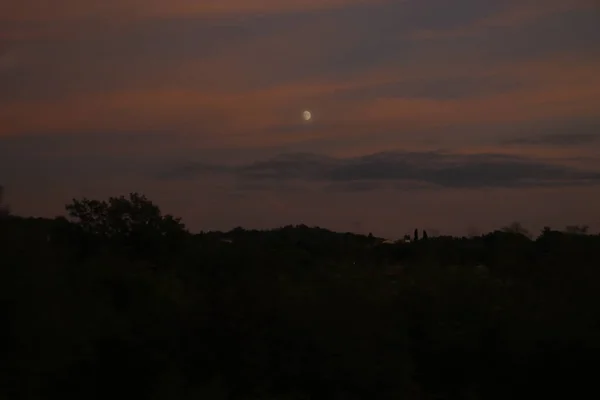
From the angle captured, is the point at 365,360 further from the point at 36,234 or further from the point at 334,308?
the point at 36,234

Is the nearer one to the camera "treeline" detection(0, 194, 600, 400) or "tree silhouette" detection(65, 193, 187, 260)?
"treeline" detection(0, 194, 600, 400)

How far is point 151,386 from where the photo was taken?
1602 cm

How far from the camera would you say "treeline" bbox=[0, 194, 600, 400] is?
538 inches

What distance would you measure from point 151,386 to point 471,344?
27.8ft

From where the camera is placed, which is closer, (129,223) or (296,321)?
(296,321)

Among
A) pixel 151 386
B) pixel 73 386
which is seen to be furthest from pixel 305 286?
pixel 73 386

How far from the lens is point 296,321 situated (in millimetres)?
18625

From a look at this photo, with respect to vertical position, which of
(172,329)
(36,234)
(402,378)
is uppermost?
(36,234)

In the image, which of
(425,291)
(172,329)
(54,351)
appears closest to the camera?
(54,351)

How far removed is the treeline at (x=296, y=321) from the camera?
13672 mm

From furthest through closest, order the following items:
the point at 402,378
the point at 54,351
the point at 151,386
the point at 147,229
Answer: the point at 147,229
the point at 402,378
the point at 151,386
the point at 54,351

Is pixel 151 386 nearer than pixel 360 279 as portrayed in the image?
Yes

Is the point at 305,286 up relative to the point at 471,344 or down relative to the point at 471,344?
up

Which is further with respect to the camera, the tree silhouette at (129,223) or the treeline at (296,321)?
the tree silhouette at (129,223)
